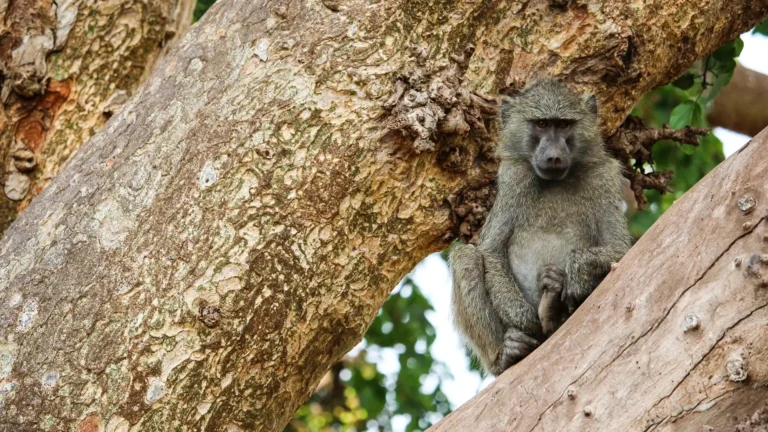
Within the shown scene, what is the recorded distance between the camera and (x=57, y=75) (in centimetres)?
461

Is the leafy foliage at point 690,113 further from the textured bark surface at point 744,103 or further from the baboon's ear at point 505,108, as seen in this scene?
the baboon's ear at point 505,108

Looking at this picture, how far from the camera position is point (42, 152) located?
461 centimetres

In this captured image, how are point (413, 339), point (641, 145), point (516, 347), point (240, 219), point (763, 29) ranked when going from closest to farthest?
1. point (240, 219)
2. point (516, 347)
3. point (641, 145)
4. point (763, 29)
5. point (413, 339)

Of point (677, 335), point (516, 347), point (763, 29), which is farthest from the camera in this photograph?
point (763, 29)

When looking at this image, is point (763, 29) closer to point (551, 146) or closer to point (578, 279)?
point (551, 146)

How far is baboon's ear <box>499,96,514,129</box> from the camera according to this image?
169 inches

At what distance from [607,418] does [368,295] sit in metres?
1.29

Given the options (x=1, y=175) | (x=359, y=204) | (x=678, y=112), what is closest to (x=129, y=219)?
(x=359, y=204)

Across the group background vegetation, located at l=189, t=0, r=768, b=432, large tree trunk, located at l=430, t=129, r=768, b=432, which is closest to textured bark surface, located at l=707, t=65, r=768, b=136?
background vegetation, located at l=189, t=0, r=768, b=432

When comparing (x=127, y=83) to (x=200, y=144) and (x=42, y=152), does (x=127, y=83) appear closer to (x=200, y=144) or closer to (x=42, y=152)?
(x=42, y=152)

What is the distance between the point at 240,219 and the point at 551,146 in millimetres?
1856

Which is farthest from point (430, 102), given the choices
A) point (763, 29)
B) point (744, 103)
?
point (744, 103)

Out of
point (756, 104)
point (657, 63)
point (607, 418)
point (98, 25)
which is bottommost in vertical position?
point (756, 104)

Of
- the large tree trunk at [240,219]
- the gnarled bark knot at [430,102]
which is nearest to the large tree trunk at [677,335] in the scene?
the large tree trunk at [240,219]
